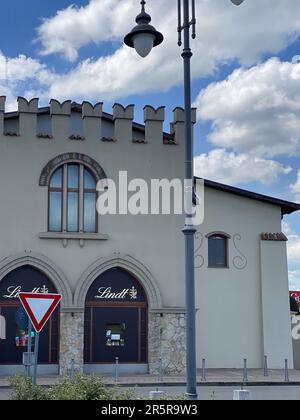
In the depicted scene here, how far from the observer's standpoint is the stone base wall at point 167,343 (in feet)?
78.1

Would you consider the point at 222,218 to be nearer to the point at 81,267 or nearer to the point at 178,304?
the point at 178,304

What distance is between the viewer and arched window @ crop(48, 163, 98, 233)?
2397cm

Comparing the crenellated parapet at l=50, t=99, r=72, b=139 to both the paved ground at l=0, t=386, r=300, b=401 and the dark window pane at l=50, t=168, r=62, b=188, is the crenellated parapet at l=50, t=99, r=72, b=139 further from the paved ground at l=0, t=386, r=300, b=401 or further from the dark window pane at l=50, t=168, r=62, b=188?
the paved ground at l=0, t=386, r=300, b=401

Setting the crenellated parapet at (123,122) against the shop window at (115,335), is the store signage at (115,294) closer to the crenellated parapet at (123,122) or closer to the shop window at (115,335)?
the shop window at (115,335)

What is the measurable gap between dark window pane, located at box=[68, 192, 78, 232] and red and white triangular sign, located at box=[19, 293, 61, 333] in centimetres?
1236

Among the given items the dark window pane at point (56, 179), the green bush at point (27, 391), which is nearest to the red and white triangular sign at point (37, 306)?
the green bush at point (27, 391)

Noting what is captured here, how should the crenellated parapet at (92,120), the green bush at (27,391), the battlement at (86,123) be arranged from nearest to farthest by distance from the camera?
1. the green bush at (27,391)
2. the battlement at (86,123)
3. the crenellated parapet at (92,120)

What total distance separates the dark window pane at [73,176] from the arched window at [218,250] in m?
6.42

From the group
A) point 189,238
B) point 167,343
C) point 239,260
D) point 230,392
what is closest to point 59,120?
point 167,343

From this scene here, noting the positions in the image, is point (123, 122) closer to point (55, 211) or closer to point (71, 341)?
point (55, 211)

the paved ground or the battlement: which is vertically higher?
the battlement

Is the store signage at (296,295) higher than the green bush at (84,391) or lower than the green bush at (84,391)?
higher

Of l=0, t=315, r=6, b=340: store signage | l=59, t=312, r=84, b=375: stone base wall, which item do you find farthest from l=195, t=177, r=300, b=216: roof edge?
l=0, t=315, r=6, b=340: store signage
